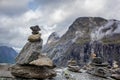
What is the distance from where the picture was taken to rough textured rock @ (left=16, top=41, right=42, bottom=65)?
39.3 m

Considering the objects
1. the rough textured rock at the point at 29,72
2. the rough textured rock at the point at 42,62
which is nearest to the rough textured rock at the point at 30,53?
the rough textured rock at the point at 42,62

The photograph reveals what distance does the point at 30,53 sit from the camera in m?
40.0

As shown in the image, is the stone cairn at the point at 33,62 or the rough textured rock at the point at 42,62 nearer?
the rough textured rock at the point at 42,62

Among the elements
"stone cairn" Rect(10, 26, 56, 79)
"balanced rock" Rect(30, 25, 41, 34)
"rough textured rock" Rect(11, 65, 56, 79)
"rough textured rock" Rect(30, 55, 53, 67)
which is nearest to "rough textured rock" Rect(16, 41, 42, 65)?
"stone cairn" Rect(10, 26, 56, 79)

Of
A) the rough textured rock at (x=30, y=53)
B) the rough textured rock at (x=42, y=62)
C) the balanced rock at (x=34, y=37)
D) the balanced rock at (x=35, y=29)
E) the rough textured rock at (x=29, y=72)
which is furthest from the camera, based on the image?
the balanced rock at (x=35, y=29)

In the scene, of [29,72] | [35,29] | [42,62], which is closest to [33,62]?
[42,62]

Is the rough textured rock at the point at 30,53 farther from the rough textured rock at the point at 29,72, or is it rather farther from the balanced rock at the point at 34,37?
the rough textured rock at the point at 29,72

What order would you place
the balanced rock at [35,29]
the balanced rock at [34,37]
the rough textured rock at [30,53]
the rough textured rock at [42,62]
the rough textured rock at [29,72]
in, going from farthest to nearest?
the balanced rock at [35,29], the balanced rock at [34,37], the rough textured rock at [30,53], the rough textured rock at [29,72], the rough textured rock at [42,62]

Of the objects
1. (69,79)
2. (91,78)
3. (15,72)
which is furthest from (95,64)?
(15,72)

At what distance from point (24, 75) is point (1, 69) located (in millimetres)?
6416

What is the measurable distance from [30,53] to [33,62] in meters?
1.78

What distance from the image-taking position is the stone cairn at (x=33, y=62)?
38938 millimetres

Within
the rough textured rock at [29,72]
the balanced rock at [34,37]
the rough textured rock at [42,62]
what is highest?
the balanced rock at [34,37]

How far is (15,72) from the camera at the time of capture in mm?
39156
